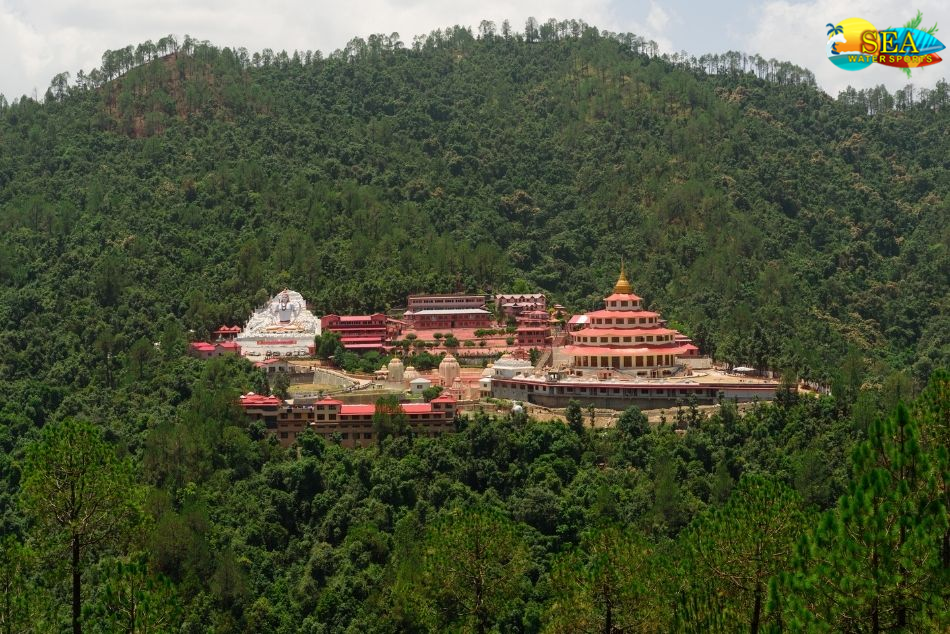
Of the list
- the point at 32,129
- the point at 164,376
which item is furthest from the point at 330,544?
the point at 32,129

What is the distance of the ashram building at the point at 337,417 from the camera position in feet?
178

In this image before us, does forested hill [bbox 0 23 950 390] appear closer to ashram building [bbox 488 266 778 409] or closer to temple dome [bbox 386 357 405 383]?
ashram building [bbox 488 266 778 409]

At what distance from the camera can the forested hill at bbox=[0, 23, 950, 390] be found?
7412 cm

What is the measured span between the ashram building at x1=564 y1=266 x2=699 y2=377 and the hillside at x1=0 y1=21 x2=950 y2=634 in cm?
379

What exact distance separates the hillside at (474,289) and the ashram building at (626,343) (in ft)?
12.4

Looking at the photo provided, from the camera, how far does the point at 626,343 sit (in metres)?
59.3

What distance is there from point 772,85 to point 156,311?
62723mm

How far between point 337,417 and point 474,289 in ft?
66.2

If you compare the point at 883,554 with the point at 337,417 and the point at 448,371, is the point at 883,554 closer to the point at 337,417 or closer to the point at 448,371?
the point at 337,417

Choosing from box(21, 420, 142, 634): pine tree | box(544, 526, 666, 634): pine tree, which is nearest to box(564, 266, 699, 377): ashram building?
box(544, 526, 666, 634): pine tree

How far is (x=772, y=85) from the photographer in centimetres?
11588

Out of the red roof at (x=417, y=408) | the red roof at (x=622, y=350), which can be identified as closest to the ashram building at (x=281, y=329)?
the red roof at (x=417, y=408)

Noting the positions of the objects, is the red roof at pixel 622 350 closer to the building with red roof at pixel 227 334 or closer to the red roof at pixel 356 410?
the red roof at pixel 356 410

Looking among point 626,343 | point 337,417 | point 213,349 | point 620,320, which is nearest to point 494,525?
point 337,417
